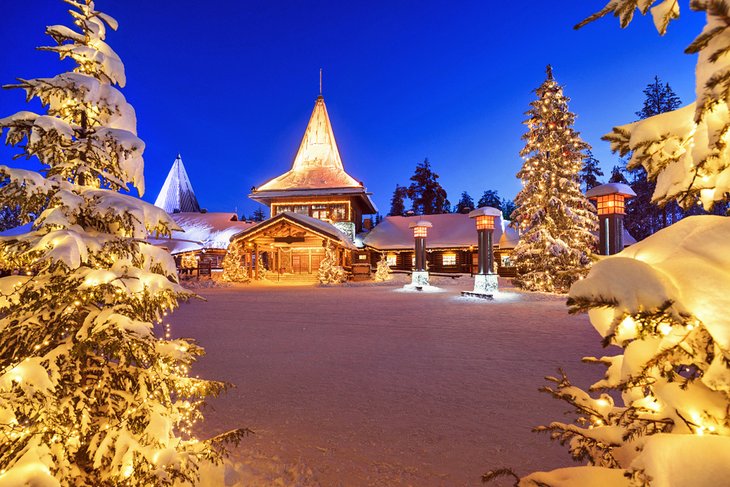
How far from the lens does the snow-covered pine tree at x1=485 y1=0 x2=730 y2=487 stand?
46.0 inches

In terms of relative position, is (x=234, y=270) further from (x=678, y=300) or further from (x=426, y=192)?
(x=426, y=192)

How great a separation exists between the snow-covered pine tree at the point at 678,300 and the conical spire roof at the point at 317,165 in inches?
1199

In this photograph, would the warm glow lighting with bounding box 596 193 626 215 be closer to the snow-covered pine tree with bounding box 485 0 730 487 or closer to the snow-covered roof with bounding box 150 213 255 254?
the snow-covered pine tree with bounding box 485 0 730 487

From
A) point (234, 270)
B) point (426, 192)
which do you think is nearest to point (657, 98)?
point (426, 192)

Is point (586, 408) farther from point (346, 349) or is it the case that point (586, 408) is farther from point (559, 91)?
point (559, 91)

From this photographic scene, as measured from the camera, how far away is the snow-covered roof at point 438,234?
32.0m

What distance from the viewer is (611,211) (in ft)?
42.1

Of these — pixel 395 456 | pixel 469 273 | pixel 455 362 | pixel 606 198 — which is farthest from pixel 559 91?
pixel 395 456

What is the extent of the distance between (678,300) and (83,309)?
3143 millimetres

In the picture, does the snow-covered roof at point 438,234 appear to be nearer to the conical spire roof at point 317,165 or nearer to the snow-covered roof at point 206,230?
the conical spire roof at point 317,165

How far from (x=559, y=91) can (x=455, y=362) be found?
1806 cm

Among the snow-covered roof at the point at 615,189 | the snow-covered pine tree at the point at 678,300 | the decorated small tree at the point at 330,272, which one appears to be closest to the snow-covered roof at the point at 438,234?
the decorated small tree at the point at 330,272

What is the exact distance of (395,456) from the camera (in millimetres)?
3568

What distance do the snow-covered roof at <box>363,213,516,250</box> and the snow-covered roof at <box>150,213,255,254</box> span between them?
1222cm
